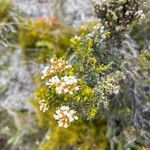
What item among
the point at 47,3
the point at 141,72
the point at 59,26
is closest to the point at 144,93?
the point at 141,72

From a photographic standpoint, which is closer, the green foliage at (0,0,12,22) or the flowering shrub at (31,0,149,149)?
the flowering shrub at (31,0,149,149)

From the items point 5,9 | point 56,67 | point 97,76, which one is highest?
point 56,67

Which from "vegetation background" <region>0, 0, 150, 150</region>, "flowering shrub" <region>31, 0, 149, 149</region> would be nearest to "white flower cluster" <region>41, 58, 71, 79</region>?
"flowering shrub" <region>31, 0, 149, 149</region>

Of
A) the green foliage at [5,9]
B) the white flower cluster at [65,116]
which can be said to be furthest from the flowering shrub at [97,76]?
the green foliage at [5,9]

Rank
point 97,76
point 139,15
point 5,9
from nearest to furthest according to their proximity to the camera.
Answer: point 97,76 < point 139,15 < point 5,9

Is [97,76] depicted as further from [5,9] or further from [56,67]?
[5,9]

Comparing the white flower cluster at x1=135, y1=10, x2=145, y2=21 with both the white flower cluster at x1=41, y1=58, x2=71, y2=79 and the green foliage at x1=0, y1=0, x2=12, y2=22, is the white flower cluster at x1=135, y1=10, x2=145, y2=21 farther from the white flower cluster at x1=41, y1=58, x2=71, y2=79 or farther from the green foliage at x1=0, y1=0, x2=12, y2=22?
the green foliage at x1=0, y1=0, x2=12, y2=22

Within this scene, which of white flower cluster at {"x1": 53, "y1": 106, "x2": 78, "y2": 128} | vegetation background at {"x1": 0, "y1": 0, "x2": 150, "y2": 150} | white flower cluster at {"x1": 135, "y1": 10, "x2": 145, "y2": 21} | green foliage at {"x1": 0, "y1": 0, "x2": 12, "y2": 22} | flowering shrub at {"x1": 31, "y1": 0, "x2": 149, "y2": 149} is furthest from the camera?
green foliage at {"x1": 0, "y1": 0, "x2": 12, "y2": 22}

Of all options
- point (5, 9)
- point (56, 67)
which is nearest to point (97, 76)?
point (56, 67)

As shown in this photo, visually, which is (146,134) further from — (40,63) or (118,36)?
(40,63)
